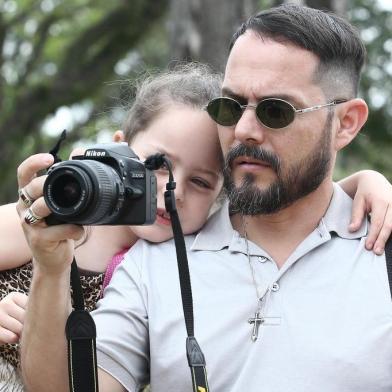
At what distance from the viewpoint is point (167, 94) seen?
348cm

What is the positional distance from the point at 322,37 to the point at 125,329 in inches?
51.0

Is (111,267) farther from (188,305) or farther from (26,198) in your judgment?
(26,198)

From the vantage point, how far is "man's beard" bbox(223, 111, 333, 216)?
3.16m

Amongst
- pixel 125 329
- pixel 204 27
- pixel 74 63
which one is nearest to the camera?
pixel 125 329

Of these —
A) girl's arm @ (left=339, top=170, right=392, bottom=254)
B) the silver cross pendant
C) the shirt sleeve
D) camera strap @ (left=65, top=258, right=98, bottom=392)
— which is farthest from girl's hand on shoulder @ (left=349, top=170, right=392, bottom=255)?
camera strap @ (left=65, top=258, right=98, bottom=392)

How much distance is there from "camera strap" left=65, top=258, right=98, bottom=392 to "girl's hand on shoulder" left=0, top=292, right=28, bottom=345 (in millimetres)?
202

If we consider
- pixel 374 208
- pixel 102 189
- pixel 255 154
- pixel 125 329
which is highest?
pixel 102 189

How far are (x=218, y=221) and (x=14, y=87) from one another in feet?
36.8

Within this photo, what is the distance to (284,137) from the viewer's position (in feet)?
10.4

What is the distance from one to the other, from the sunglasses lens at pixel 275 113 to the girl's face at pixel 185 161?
273 mm

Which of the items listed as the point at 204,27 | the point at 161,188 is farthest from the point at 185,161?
the point at 204,27

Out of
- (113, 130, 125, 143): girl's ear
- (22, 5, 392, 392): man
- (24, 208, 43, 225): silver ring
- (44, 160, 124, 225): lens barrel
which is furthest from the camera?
(113, 130, 125, 143): girl's ear

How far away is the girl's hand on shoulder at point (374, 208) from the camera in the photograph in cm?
311

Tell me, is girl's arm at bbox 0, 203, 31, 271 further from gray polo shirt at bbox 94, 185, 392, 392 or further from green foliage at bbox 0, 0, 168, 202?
green foliage at bbox 0, 0, 168, 202
